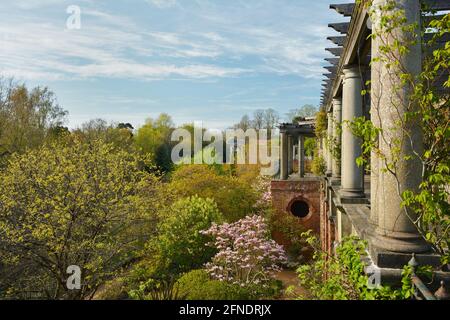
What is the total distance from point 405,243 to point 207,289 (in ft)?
32.0

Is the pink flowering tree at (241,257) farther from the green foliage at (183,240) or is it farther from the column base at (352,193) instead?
the column base at (352,193)

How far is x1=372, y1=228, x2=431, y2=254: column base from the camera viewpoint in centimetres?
325

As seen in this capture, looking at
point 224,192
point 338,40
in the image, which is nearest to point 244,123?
point 224,192

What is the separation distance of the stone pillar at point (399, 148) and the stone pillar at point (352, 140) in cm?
309

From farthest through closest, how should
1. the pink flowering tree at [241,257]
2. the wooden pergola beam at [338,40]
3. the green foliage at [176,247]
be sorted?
the green foliage at [176,247] → the pink flowering tree at [241,257] → the wooden pergola beam at [338,40]

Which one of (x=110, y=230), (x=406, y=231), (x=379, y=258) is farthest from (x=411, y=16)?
(x=110, y=230)

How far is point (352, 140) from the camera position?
21.9ft

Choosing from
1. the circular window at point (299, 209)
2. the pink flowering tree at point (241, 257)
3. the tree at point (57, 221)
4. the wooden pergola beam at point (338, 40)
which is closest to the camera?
the wooden pergola beam at point (338, 40)

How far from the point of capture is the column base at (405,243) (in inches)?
128

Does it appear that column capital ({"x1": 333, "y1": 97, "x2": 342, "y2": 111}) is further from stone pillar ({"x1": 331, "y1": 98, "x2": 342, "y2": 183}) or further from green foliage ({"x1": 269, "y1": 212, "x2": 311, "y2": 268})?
green foliage ({"x1": 269, "y1": 212, "x2": 311, "y2": 268})

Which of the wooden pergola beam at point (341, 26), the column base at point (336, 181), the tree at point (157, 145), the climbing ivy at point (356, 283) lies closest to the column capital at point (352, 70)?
the wooden pergola beam at point (341, 26)

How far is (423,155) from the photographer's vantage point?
3.36m
